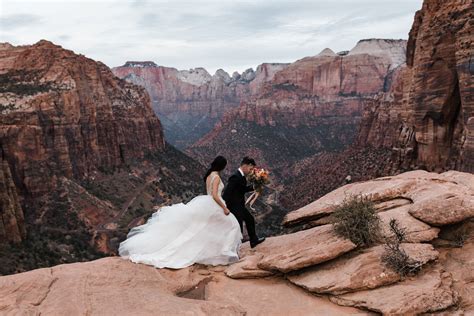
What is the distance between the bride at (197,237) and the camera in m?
8.73

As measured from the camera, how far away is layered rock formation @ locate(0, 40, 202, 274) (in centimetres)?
4341

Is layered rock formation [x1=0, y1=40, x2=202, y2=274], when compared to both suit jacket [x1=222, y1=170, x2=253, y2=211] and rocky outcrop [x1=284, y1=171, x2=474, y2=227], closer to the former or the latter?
suit jacket [x1=222, y1=170, x2=253, y2=211]

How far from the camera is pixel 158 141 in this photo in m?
88.4

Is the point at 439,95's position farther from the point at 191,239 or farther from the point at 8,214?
the point at 8,214

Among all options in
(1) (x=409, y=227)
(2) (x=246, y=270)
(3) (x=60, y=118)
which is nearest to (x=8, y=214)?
(3) (x=60, y=118)

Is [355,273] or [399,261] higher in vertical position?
[399,261]

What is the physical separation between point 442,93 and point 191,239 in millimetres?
31168

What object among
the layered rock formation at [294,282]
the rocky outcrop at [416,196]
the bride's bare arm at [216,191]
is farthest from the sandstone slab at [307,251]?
the bride's bare arm at [216,191]

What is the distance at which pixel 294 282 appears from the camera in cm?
762

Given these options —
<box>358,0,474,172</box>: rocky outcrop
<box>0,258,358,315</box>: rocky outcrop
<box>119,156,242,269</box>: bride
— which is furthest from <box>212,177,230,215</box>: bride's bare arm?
<box>358,0,474,172</box>: rocky outcrop

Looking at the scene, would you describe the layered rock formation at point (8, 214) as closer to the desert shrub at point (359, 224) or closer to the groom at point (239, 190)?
the groom at point (239, 190)

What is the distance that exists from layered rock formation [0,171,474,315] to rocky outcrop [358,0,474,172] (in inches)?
888

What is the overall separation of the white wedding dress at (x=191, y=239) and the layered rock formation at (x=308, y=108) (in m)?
109

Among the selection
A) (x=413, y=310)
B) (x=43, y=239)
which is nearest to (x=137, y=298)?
(x=413, y=310)
